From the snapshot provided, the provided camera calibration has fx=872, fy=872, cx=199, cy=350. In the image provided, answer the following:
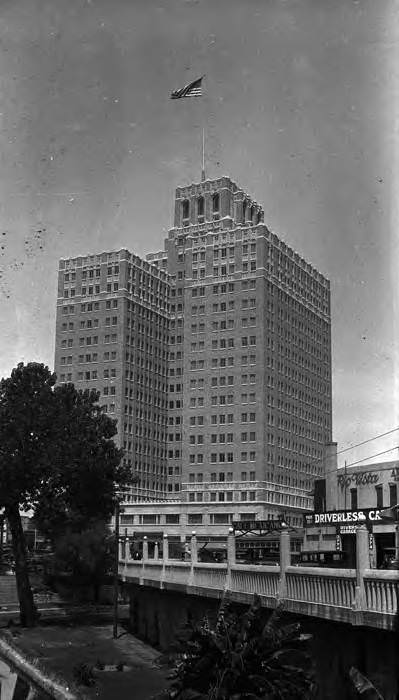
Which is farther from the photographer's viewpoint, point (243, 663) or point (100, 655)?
point (100, 655)

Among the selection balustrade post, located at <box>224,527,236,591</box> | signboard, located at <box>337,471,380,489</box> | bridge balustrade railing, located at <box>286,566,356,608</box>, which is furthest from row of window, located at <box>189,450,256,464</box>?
bridge balustrade railing, located at <box>286,566,356,608</box>

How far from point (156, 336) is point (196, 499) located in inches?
1400

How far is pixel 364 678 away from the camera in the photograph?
15.5 m

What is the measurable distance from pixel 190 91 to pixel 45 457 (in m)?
30.8

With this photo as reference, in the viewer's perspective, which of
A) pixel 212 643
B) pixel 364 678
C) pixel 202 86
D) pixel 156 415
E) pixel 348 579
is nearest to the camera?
pixel 364 678

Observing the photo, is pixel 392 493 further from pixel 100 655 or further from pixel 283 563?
pixel 283 563

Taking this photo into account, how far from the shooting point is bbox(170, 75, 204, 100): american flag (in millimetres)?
28062

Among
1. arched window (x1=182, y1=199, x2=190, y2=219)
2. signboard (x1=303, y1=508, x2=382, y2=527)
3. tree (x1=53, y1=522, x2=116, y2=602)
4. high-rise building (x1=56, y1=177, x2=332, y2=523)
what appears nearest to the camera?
signboard (x1=303, y1=508, x2=382, y2=527)

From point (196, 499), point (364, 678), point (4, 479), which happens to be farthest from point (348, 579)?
point (196, 499)

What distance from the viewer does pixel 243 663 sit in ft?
58.9

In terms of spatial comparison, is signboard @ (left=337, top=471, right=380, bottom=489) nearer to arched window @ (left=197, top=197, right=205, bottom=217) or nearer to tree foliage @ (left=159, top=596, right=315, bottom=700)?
tree foliage @ (left=159, top=596, right=315, bottom=700)

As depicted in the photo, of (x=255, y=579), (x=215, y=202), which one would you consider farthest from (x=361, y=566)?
(x=215, y=202)

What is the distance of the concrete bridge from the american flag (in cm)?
1430

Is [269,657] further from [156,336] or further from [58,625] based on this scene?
[156,336]
